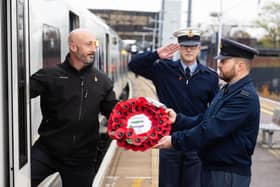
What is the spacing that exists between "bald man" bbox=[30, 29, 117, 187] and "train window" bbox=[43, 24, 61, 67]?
125 centimetres

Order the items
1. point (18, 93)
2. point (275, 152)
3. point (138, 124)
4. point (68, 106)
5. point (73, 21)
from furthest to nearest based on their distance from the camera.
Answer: point (275, 152)
point (73, 21)
point (68, 106)
point (138, 124)
point (18, 93)

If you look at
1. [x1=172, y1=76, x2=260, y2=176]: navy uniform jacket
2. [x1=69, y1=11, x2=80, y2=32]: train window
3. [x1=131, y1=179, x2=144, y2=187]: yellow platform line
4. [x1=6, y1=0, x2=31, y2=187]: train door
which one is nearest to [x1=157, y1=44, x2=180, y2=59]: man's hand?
[x1=172, y1=76, x2=260, y2=176]: navy uniform jacket

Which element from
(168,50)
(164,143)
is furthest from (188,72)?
(164,143)

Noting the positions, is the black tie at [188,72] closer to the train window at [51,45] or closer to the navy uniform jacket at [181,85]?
the navy uniform jacket at [181,85]

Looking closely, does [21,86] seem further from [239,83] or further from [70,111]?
[239,83]

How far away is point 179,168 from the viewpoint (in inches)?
165

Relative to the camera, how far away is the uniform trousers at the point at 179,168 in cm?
415

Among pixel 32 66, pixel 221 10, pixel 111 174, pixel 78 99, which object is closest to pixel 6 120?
pixel 78 99

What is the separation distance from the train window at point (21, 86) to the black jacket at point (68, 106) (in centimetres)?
36

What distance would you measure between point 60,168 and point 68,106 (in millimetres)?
509

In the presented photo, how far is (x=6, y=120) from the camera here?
271 cm

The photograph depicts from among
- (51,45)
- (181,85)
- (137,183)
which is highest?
(51,45)

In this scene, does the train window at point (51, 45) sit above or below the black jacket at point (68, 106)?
above

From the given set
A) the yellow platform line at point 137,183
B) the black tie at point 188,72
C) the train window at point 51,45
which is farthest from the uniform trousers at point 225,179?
the yellow platform line at point 137,183
